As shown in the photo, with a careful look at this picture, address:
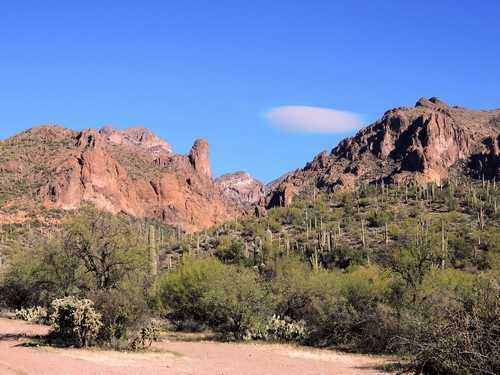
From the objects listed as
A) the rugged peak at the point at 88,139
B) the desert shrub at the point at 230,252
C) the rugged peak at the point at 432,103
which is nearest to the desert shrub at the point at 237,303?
the desert shrub at the point at 230,252

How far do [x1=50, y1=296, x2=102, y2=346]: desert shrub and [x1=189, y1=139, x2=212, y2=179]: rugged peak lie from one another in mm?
144244

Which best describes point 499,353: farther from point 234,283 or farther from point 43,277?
point 43,277

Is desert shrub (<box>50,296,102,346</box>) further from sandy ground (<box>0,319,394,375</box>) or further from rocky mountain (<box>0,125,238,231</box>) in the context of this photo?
rocky mountain (<box>0,125,238,231</box>)

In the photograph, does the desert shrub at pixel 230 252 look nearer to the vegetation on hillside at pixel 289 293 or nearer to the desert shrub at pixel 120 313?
the vegetation on hillside at pixel 289 293

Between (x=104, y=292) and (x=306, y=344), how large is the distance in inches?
452

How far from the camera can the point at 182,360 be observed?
21156mm

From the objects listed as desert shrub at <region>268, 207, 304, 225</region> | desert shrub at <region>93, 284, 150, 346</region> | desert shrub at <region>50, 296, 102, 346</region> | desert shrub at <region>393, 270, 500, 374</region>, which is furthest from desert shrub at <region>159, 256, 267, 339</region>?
desert shrub at <region>268, 207, 304, 225</region>

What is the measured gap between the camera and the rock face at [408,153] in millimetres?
120000

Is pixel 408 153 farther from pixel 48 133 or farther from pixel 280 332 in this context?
pixel 280 332

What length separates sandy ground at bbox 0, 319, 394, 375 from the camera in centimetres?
1722

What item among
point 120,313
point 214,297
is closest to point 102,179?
point 214,297

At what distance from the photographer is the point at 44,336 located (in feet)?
80.0

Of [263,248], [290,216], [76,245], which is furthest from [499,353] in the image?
[290,216]

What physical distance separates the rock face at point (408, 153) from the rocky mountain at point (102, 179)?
966 inches
